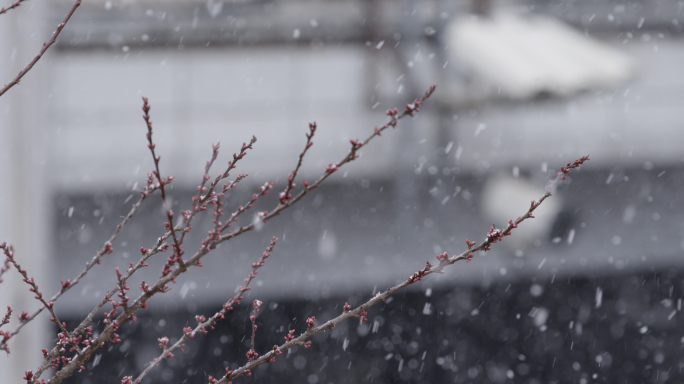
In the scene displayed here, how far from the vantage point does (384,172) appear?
17.3 ft

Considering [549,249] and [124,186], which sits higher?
[124,186]

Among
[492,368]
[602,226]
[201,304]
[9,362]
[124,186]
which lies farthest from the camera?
[124,186]

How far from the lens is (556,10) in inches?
215

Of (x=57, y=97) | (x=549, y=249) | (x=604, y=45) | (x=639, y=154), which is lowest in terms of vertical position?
(x=639, y=154)

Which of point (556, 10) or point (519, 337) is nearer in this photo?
point (519, 337)

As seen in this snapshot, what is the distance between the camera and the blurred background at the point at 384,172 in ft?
10.8

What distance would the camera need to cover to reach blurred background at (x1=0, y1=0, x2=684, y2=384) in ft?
10.8

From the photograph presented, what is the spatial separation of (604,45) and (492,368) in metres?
3.07

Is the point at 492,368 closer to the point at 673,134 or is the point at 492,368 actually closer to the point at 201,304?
the point at 201,304

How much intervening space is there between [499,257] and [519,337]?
0.54m

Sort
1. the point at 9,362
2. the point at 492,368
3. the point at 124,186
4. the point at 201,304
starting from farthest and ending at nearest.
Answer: the point at 124,186 → the point at 492,368 → the point at 201,304 → the point at 9,362

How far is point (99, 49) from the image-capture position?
16.1ft

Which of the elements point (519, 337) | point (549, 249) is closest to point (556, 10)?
point (549, 249)

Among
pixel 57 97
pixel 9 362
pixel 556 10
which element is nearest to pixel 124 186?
pixel 57 97
